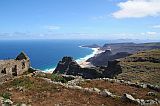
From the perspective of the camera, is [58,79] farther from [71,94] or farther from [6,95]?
[6,95]

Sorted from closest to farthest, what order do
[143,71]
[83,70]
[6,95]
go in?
[6,95]
[143,71]
[83,70]

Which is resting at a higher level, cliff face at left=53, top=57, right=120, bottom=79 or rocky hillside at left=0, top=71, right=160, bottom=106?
rocky hillside at left=0, top=71, right=160, bottom=106

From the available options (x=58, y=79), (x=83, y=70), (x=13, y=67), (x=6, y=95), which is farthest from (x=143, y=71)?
(x=6, y=95)

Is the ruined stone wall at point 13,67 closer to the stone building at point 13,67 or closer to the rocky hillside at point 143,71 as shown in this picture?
the stone building at point 13,67

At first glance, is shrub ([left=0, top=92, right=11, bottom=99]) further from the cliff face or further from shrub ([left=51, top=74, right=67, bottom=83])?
the cliff face

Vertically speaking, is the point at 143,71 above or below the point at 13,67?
below

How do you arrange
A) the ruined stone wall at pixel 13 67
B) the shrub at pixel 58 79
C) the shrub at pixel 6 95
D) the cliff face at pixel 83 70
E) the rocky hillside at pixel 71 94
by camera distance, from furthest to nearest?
the cliff face at pixel 83 70 < the ruined stone wall at pixel 13 67 < the shrub at pixel 58 79 < the shrub at pixel 6 95 < the rocky hillside at pixel 71 94

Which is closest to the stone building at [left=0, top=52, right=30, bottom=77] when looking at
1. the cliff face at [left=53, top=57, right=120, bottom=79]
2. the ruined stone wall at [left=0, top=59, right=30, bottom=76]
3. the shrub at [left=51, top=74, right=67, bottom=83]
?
the ruined stone wall at [left=0, top=59, right=30, bottom=76]

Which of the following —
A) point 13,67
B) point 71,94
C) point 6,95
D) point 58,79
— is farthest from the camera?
point 13,67

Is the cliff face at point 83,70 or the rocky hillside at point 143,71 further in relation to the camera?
the cliff face at point 83,70

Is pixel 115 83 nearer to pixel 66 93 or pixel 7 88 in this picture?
pixel 66 93

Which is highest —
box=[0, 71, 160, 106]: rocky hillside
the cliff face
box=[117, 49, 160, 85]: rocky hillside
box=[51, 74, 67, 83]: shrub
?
box=[0, 71, 160, 106]: rocky hillside

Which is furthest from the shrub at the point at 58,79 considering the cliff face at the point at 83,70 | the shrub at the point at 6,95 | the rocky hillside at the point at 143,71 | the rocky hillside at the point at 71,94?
the cliff face at the point at 83,70
